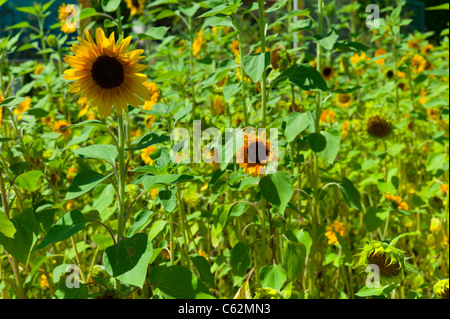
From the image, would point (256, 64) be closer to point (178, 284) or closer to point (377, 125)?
point (178, 284)

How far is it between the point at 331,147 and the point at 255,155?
0.15 m

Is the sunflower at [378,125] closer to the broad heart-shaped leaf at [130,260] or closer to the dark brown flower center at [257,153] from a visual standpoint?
the dark brown flower center at [257,153]

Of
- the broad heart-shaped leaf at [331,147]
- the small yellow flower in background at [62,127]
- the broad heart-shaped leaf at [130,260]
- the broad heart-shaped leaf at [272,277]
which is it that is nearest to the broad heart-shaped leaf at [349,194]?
the broad heart-shaped leaf at [331,147]

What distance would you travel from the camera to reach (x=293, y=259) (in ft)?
2.82

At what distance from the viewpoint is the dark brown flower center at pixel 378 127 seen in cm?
124

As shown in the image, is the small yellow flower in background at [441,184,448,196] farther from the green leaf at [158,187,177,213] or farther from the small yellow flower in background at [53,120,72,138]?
the small yellow flower in background at [53,120,72,138]

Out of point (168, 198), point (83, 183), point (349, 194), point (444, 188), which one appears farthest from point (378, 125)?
point (83, 183)

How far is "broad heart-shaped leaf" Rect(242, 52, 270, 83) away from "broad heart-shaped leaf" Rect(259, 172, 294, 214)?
183mm

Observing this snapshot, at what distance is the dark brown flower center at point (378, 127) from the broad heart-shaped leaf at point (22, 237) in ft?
2.95

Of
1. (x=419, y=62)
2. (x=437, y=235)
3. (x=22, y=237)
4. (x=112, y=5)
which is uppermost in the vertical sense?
(x=419, y=62)

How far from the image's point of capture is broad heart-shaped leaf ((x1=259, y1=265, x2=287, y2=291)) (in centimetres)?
82

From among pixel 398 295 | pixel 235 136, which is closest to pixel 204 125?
pixel 235 136
